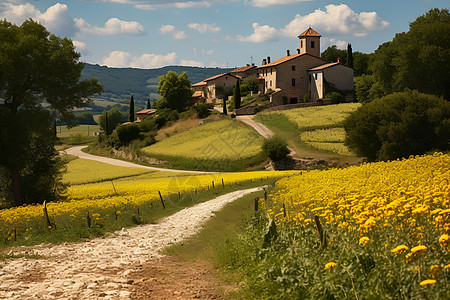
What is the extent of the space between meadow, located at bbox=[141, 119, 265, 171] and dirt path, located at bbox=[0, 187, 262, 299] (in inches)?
1916

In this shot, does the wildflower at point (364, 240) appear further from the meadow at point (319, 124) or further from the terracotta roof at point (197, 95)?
the terracotta roof at point (197, 95)

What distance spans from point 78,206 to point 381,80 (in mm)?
61019

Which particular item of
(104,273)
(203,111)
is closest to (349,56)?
(203,111)

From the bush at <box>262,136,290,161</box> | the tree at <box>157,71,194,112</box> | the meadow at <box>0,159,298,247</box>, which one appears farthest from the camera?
the tree at <box>157,71,194,112</box>

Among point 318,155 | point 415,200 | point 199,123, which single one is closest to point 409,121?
point 318,155

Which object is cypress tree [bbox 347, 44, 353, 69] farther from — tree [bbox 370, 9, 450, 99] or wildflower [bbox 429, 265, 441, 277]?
wildflower [bbox 429, 265, 441, 277]

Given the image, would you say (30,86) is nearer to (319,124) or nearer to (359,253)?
(359,253)

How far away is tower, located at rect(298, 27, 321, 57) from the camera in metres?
126

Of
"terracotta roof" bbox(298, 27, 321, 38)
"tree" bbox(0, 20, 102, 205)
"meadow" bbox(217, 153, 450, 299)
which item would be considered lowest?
"meadow" bbox(217, 153, 450, 299)

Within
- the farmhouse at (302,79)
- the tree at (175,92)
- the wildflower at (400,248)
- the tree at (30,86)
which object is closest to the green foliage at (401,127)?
the tree at (30,86)

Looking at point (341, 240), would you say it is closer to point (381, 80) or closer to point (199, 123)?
point (381, 80)

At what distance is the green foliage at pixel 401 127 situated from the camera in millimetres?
46719

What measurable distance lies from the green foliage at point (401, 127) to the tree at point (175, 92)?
7492cm

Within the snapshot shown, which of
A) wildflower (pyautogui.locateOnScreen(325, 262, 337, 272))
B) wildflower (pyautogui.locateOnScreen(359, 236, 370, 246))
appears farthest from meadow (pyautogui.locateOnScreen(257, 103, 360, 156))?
wildflower (pyautogui.locateOnScreen(325, 262, 337, 272))
